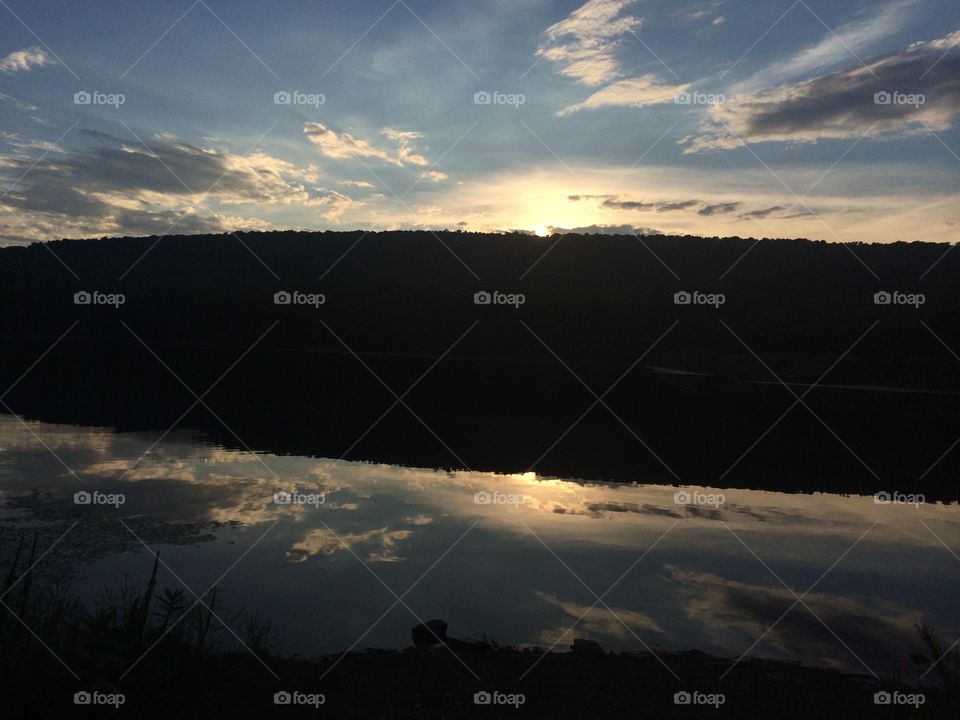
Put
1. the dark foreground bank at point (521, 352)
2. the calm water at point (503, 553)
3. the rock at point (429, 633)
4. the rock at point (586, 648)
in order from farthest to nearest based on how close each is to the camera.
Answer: the dark foreground bank at point (521, 352) → the calm water at point (503, 553) → the rock at point (429, 633) → the rock at point (586, 648)

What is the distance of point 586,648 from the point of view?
8.51m

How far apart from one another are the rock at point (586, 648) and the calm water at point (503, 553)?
0.83 feet

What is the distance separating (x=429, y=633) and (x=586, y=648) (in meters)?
1.80

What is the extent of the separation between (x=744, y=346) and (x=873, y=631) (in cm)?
6189

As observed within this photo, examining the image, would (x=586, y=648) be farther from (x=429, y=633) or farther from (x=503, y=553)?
(x=503, y=553)

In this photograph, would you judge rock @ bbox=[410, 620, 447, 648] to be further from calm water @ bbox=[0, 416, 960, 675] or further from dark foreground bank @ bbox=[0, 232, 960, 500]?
dark foreground bank @ bbox=[0, 232, 960, 500]

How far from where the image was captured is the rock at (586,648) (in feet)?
27.5

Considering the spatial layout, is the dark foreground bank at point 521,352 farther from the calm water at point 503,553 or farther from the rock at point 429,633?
the rock at point 429,633

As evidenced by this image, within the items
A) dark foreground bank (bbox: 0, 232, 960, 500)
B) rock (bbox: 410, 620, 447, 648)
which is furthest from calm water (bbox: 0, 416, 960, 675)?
dark foreground bank (bbox: 0, 232, 960, 500)

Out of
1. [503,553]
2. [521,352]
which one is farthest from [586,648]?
[521,352]

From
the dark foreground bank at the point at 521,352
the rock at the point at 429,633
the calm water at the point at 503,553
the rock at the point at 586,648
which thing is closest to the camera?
the rock at the point at 586,648

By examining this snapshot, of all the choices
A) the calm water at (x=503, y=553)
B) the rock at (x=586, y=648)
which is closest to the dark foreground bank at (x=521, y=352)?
the calm water at (x=503, y=553)

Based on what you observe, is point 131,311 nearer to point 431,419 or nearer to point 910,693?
point 431,419

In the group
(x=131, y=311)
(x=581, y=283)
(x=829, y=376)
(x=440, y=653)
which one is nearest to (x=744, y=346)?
(x=829, y=376)
